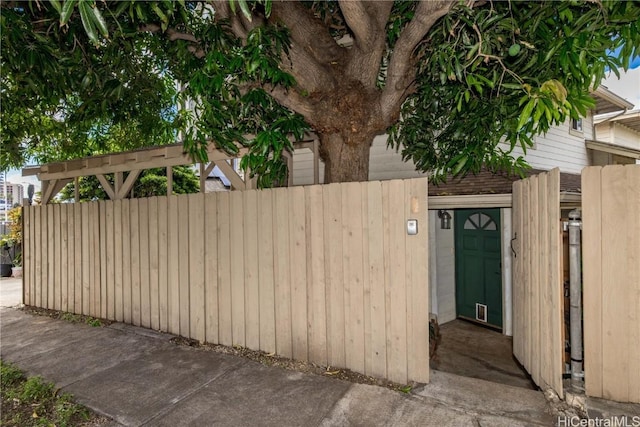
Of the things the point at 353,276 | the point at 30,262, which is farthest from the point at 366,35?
the point at 30,262

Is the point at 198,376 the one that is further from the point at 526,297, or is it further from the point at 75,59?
the point at 75,59

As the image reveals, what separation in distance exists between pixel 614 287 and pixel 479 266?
434cm

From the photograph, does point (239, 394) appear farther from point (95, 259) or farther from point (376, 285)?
point (95, 259)

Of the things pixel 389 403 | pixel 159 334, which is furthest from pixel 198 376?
pixel 389 403

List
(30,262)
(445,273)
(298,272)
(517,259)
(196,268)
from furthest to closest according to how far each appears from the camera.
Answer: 1. (445,273)
2. (30,262)
3. (196,268)
4. (298,272)
5. (517,259)

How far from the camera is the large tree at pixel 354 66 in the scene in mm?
2389

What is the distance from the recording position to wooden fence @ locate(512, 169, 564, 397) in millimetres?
2283

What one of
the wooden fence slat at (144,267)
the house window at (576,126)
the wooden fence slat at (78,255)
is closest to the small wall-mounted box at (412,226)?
the wooden fence slat at (144,267)

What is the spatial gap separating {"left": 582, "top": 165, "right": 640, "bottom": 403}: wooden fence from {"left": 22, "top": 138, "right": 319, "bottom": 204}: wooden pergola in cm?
270

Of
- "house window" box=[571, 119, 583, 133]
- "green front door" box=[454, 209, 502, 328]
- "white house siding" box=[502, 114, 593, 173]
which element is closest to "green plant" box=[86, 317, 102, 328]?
"green front door" box=[454, 209, 502, 328]

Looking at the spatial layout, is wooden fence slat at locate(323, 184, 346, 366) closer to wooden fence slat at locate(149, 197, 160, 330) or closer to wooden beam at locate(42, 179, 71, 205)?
wooden fence slat at locate(149, 197, 160, 330)

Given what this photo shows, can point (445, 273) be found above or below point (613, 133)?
below

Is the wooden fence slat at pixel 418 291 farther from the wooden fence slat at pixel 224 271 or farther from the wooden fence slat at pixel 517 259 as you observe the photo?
the wooden fence slat at pixel 224 271

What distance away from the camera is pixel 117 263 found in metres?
4.70
